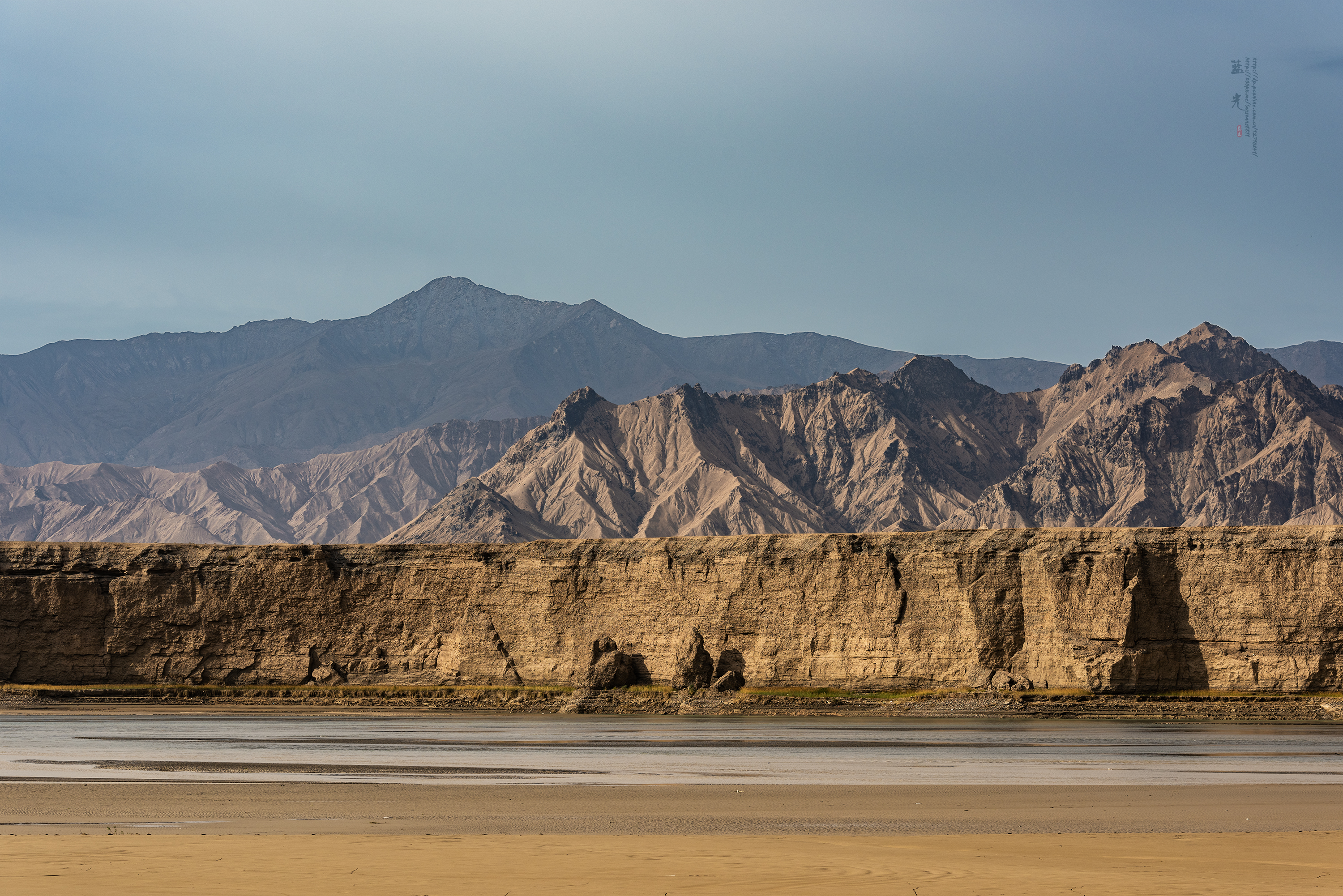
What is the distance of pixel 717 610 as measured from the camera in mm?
80312

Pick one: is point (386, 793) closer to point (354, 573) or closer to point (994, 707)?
point (994, 707)

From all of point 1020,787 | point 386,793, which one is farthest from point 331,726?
point 1020,787

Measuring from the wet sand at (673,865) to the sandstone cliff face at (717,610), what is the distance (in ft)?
162

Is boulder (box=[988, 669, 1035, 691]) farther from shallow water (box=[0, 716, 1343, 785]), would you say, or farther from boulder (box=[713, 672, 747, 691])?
boulder (box=[713, 672, 747, 691])

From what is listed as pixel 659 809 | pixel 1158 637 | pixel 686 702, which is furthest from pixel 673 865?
pixel 1158 637

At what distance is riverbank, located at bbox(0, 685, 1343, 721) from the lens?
66.6m

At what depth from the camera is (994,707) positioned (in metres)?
68.8

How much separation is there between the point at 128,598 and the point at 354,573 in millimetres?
13996

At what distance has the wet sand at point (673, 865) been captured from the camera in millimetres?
18688

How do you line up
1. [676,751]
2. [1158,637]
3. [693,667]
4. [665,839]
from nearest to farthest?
[665,839], [676,751], [1158,637], [693,667]

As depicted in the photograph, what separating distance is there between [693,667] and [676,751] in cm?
3037

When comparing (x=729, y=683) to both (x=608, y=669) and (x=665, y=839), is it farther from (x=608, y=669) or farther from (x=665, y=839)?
(x=665, y=839)

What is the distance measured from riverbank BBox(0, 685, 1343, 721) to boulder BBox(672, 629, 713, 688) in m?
0.78

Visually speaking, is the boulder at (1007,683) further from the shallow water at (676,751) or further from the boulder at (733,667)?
the boulder at (733,667)
